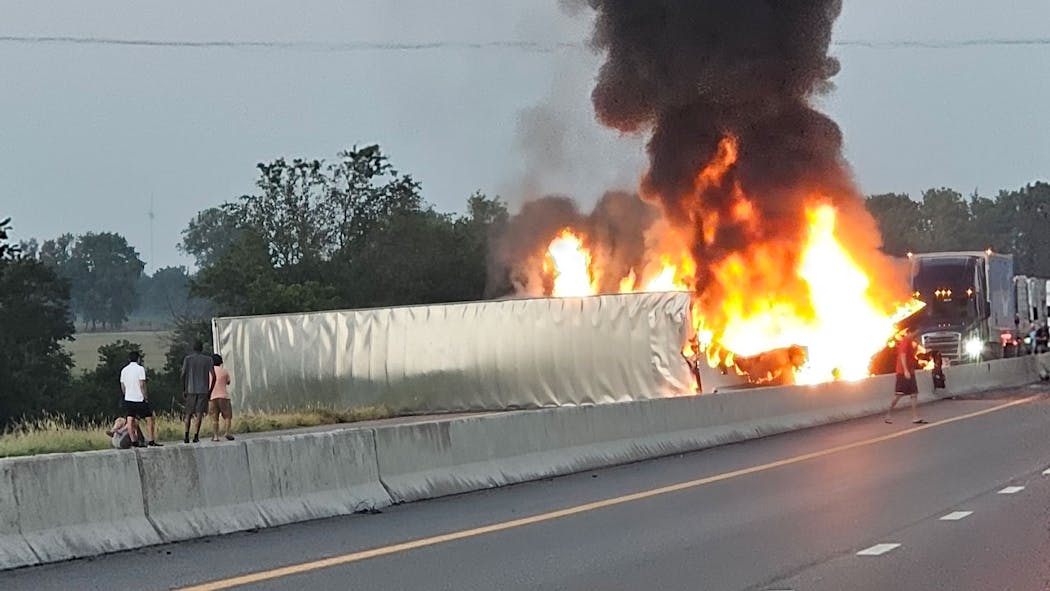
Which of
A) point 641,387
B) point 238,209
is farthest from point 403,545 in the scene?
point 238,209

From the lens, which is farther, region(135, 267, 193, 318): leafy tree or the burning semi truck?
region(135, 267, 193, 318): leafy tree

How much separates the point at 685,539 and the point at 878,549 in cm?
160

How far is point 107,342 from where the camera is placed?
129m

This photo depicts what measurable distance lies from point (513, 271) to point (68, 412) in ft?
60.6

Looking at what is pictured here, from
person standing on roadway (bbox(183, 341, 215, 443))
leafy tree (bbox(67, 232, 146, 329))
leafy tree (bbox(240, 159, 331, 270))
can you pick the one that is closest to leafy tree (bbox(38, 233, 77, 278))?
leafy tree (bbox(67, 232, 146, 329))

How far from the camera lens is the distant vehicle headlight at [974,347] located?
49562 millimetres

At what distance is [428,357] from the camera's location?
4134cm

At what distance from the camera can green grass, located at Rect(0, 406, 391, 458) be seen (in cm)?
2998

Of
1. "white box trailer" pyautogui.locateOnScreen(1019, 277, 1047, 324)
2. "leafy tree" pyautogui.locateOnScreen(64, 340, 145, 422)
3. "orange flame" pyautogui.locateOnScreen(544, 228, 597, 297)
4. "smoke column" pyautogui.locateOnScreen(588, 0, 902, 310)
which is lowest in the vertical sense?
"leafy tree" pyautogui.locateOnScreen(64, 340, 145, 422)

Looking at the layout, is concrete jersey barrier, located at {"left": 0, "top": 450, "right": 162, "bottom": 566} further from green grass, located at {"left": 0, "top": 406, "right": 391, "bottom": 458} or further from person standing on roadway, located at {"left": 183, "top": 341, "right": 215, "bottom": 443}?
person standing on roadway, located at {"left": 183, "top": 341, "right": 215, "bottom": 443}

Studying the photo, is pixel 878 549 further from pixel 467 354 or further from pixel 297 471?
pixel 467 354

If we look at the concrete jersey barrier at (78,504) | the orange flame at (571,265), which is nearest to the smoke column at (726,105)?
the orange flame at (571,265)

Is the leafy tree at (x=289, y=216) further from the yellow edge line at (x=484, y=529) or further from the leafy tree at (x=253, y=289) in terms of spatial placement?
the yellow edge line at (x=484, y=529)

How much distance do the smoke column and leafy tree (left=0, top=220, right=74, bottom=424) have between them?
29.9 metres
